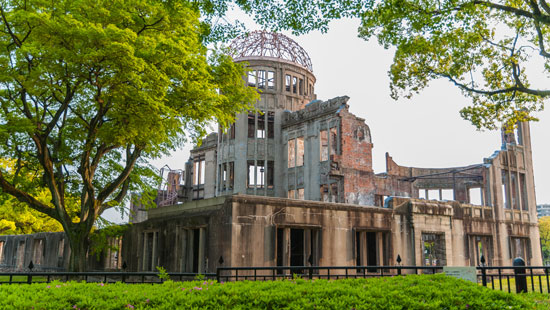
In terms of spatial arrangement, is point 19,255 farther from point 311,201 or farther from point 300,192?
point 311,201

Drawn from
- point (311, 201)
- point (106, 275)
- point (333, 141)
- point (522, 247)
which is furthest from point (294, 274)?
point (522, 247)

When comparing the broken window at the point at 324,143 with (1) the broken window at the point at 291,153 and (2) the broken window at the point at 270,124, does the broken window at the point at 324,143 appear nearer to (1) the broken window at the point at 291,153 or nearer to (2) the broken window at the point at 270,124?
(1) the broken window at the point at 291,153

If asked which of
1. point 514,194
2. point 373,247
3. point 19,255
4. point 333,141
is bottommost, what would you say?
point 19,255

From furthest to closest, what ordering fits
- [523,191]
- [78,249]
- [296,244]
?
[523,191]
[296,244]
[78,249]

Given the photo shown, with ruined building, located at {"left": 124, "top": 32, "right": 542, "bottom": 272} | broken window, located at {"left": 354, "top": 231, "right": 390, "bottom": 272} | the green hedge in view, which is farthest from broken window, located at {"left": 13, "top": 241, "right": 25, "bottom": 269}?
the green hedge

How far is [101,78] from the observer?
16.1m

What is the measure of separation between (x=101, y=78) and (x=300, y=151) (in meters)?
24.2

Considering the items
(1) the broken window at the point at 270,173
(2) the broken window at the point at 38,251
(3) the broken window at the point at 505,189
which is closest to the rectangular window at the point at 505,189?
(3) the broken window at the point at 505,189

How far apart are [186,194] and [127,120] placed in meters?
31.4

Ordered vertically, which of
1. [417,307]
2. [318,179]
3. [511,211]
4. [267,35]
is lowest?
→ [417,307]

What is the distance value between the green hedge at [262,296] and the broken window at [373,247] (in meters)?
13.5

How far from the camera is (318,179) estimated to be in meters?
34.8

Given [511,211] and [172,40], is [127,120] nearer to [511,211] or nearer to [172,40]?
[172,40]

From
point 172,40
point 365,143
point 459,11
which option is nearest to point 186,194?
point 365,143
